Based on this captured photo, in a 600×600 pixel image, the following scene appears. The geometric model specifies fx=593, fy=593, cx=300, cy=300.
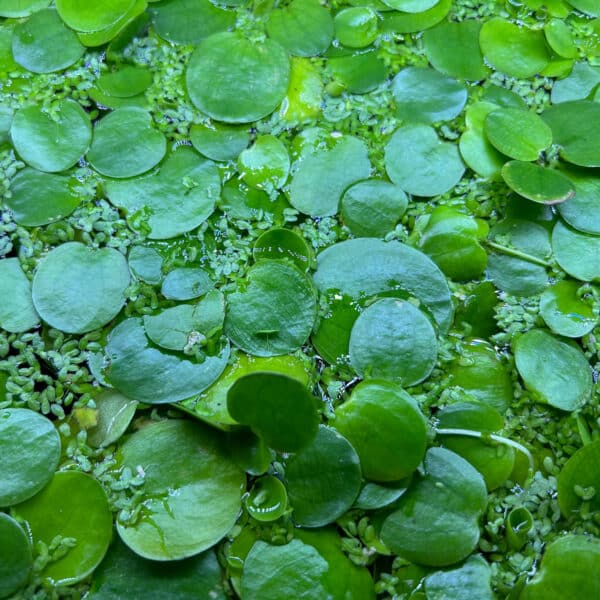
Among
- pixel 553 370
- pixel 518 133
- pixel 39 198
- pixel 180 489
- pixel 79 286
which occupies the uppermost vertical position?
pixel 518 133

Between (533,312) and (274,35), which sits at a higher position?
(274,35)

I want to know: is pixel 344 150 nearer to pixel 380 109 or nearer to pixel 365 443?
pixel 380 109

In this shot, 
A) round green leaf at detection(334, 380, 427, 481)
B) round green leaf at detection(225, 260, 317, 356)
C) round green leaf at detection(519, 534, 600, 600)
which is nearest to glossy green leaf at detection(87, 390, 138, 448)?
round green leaf at detection(225, 260, 317, 356)

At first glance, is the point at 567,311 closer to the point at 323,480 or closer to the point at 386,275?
the point at 386,275

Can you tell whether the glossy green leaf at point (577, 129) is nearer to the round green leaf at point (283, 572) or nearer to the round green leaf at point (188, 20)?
the round green leaf at point (188, 20)

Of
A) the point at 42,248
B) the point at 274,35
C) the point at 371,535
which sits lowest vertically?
the point at 371,535

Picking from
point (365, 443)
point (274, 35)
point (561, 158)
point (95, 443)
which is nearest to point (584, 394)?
point (365, 443)

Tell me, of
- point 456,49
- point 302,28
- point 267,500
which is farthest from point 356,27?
point 267,500
